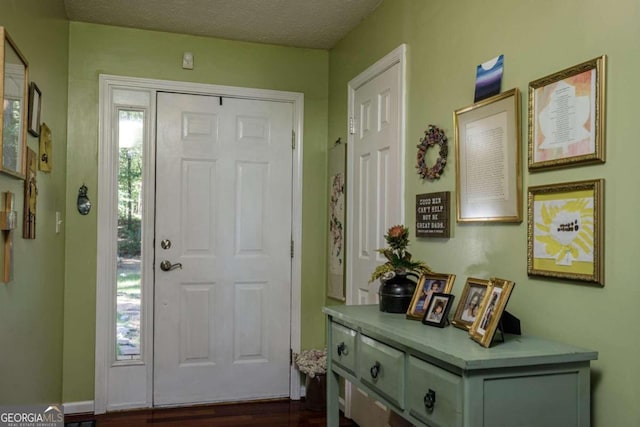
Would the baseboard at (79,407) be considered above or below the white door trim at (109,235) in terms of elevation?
below

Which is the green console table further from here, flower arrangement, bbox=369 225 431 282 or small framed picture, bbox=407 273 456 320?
flower arrangement, bbox=369 225 431 282

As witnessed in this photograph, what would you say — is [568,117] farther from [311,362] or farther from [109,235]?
[109,235]

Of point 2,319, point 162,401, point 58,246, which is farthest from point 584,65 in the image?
point 162,401

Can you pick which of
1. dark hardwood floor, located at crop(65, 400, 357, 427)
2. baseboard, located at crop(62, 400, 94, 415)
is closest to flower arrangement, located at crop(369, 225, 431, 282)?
dark hardwood floor, located at crop(65, 400, 357, 427)

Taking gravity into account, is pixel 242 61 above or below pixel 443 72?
above

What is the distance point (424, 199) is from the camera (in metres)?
2.58

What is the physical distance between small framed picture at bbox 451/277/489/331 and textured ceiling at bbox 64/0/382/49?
190 centimetres

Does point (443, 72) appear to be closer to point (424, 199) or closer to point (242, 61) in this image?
point (424, 199)

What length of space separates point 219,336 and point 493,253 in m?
2.23

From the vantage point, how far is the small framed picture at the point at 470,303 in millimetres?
1848

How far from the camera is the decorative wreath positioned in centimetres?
244

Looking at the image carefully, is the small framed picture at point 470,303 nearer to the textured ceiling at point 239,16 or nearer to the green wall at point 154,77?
the textured ceiling at point 239,16

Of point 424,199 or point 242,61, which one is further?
point 242,61

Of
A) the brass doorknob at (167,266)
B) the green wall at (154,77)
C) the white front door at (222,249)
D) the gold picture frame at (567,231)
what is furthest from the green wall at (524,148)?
the brass doorknob at (167,266)
